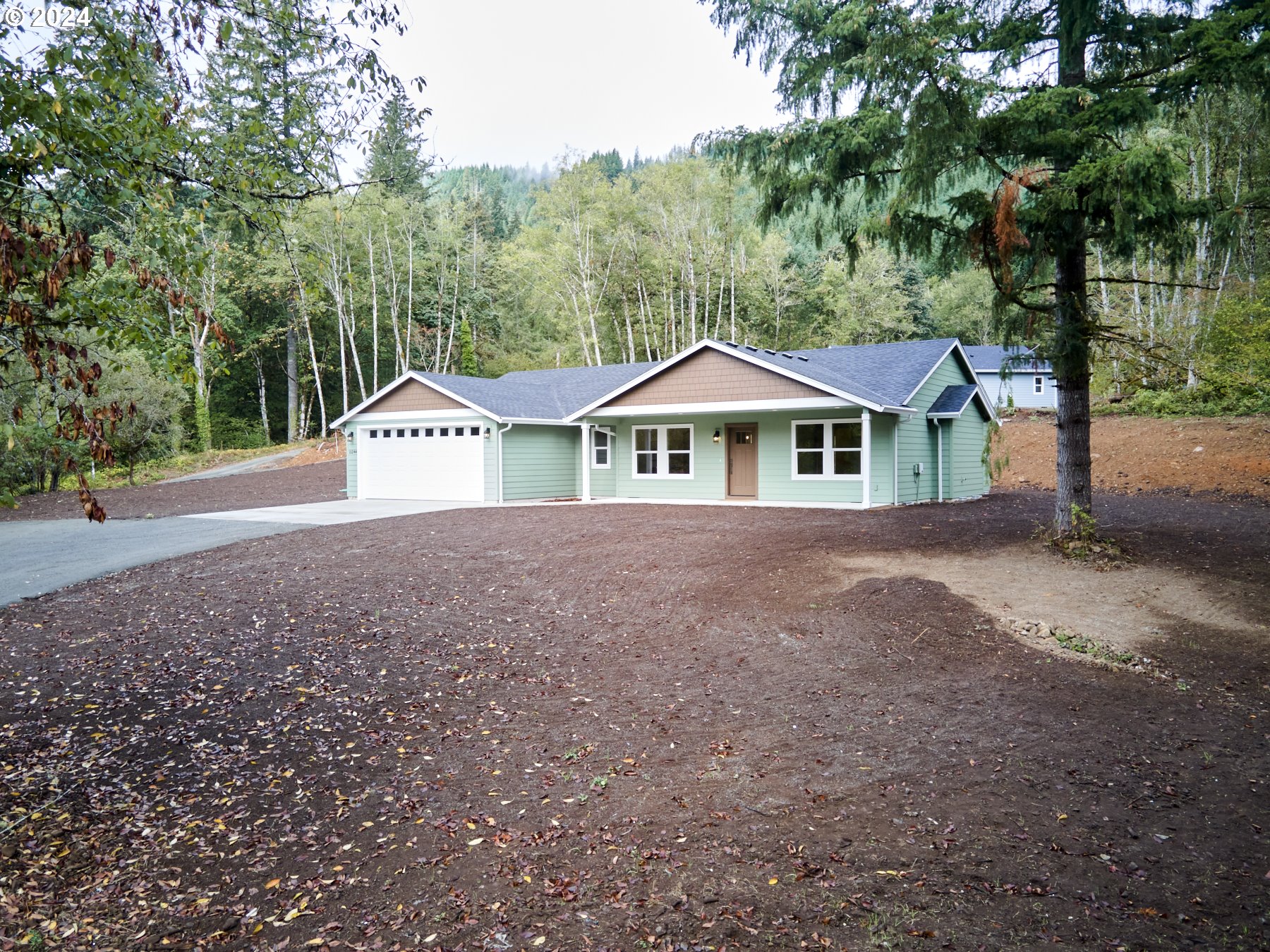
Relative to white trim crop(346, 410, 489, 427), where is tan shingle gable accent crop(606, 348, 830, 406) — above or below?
above

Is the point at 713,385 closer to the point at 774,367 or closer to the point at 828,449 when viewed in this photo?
the point at 774,367

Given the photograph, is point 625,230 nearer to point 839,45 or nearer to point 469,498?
point 469,498

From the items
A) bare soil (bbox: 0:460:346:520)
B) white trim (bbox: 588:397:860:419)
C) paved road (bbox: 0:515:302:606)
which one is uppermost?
white trim (bbox: 588:397:860:419)

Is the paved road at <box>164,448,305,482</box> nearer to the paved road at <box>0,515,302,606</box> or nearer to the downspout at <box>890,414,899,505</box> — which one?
the paved road at <box>0,515,302,606</box>

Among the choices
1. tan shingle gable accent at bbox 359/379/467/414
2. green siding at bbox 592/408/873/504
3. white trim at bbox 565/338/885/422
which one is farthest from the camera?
tan shingle gable accent at bbox 359/379/467/414

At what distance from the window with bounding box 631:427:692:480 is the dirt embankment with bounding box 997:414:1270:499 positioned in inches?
321

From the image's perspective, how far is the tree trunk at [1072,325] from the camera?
29.6 ft

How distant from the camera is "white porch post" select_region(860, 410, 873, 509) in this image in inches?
625

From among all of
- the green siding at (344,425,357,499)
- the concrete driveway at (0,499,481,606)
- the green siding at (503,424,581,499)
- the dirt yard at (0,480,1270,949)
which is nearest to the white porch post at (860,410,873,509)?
the dirt yard at (0,480,1270,949)

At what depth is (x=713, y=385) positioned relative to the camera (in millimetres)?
17891

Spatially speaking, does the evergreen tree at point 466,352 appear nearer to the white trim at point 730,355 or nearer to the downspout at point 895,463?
the white trim at point 730,355

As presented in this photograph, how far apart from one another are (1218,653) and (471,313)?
36727mm

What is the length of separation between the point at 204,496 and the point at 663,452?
45.3 ft

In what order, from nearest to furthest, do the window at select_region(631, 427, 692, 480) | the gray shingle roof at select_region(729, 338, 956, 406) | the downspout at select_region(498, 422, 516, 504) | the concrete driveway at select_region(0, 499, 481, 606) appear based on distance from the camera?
the concrete driveway at select_region(0, 499, 481, 606) < the gray shingle roof at select_region(729, 338, 956, 406) < the window at select_region(631, 427, 692, 480) < the downspout at select_region(498, 422, 516, 504)
